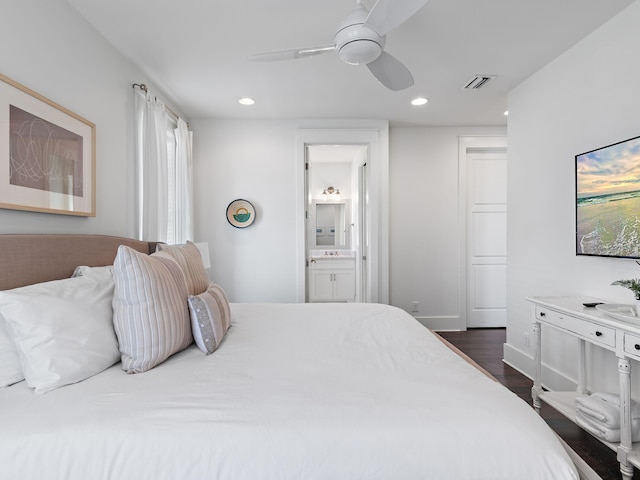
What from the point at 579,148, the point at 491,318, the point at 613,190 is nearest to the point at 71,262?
the point at 613,190

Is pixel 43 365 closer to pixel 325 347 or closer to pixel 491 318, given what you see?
pixel 325 347

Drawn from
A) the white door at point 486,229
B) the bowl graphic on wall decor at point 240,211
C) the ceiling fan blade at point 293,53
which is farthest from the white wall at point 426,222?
the ceiling fan blade at point 293,53

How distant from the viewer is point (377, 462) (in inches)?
36.4

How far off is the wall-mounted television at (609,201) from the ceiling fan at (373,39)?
4.26ft

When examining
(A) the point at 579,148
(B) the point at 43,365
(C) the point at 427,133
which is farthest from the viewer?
(C) the point at 427,133

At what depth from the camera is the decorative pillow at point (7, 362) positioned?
1175mm

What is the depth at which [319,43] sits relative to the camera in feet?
7.91

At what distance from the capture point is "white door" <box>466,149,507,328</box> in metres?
4.42

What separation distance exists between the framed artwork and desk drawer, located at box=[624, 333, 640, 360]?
295 cm

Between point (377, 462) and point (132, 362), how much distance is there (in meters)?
0.96

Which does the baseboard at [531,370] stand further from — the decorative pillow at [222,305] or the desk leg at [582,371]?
the decorative pillow at [222,305]

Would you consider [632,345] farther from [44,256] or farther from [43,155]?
[43,155]

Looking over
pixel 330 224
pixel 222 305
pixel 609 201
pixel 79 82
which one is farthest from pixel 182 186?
pixel 609 201

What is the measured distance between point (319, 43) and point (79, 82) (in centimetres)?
155
